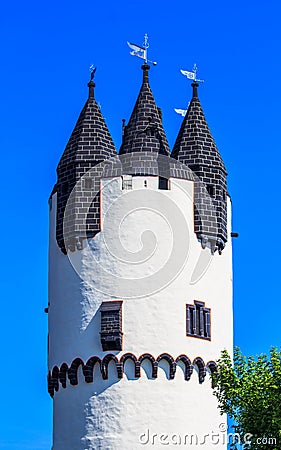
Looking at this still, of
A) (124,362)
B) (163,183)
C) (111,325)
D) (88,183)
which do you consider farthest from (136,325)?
(88,183)

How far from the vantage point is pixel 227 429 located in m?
58.7

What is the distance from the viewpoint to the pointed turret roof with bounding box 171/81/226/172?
6009cm

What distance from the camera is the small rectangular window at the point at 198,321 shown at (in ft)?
190

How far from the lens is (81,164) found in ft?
195

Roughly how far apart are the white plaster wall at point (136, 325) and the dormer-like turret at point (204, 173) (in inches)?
16.3

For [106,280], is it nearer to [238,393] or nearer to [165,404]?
[165,404]

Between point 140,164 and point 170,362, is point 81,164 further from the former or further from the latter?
point 170,362

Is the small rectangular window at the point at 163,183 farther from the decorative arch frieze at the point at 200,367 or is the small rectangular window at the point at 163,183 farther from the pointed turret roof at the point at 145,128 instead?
the decorative arch frieze at the point at 200,367

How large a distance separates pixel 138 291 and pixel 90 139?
6.35 metres

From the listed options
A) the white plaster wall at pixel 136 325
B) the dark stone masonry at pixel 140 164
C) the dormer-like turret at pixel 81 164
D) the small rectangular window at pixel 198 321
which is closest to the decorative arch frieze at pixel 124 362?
the white plaster wall at pixel 136 325

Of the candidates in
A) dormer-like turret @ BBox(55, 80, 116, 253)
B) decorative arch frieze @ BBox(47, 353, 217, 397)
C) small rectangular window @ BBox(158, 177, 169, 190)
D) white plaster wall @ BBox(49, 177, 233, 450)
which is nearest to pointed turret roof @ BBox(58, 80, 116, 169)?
dormer-like turret @ BBox(55, 80, 116, 253)

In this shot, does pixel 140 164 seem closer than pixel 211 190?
Yes

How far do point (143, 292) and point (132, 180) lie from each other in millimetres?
4207

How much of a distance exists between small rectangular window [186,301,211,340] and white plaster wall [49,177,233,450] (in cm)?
21
